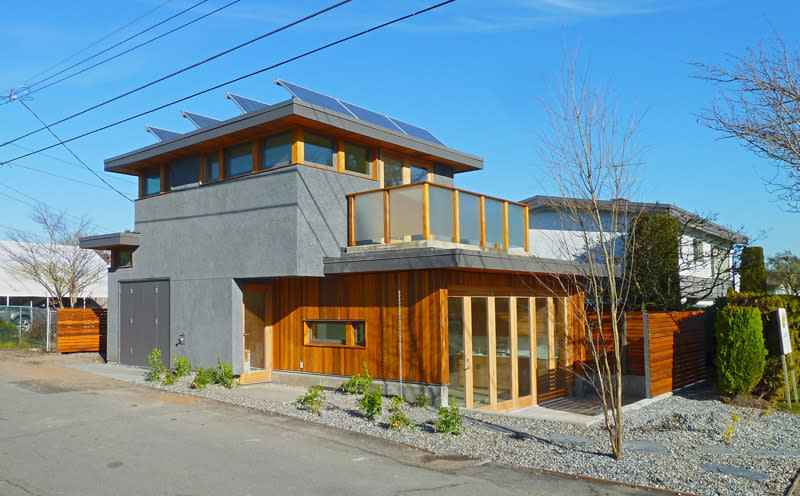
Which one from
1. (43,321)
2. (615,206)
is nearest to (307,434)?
(615,206)

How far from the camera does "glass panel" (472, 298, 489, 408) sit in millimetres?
11828

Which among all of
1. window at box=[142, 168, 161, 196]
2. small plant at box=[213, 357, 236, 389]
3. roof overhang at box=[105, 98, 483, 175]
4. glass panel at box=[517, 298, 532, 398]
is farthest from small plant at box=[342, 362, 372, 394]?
window at box=[142, 168, 161, 196]

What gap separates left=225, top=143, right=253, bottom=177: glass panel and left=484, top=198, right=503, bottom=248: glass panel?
17.6 ft

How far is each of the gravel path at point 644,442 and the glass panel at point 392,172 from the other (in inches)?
210

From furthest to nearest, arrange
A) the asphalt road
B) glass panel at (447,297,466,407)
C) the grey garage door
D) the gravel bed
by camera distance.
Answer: the grey garage door → glass panel at (447,297,466,407) → the gravel bed → the asphalt road

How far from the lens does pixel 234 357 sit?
13.4 metres

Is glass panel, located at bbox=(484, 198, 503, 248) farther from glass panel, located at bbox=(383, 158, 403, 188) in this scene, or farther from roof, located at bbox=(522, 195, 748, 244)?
glass panel, located at bbox=(383, 158, 403, 188)

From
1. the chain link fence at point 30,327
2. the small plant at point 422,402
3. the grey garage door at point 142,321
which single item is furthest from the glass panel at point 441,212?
the chain link fence at point 30,327

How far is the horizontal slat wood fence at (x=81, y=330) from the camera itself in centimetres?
1897

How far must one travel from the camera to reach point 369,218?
42.0 feet

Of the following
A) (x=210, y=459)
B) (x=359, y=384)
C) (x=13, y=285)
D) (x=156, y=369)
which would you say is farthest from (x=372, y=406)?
(x=13, y=285)

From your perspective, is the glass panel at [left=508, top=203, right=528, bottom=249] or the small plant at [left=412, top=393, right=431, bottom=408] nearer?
the small plant at [left=412, top=393, right=431, bottom=408]

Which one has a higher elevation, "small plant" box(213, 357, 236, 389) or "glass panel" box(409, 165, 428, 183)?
"glass panel" box(409, 165, 428, 183)

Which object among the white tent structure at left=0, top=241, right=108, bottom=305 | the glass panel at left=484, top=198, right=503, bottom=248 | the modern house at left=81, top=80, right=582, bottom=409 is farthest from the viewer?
the white tent structure at left=0, top=241, right=108, bottom=305
